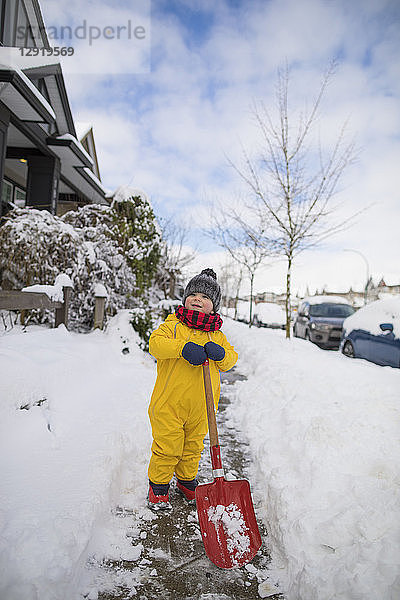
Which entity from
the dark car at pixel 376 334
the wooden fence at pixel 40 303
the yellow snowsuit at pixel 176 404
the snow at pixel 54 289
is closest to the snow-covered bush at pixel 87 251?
the wooden fence at pixel 40 303

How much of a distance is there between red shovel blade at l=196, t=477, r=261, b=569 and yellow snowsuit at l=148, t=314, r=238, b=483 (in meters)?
0.38

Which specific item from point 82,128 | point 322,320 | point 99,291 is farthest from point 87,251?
point 82,128

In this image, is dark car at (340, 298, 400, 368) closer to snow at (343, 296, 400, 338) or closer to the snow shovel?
snow at (343, 296, 400, 338)

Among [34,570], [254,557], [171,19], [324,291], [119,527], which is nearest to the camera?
[34,570]

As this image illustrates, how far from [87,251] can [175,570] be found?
5414 mm

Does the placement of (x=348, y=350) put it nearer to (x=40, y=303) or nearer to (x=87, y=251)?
(x=87, y=251)

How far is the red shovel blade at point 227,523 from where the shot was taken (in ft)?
6.80

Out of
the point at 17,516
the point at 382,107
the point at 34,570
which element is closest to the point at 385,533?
the point at 34,570

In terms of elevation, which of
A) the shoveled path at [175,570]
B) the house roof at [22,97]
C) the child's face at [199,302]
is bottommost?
the shoveled path at [175,570]

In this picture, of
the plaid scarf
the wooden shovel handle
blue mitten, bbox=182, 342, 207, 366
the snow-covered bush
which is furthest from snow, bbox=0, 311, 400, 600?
the snow-covered bush

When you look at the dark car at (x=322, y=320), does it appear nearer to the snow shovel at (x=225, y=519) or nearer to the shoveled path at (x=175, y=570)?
the shoveled path at (x=175, y=570)

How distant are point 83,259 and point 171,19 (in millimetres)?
3908

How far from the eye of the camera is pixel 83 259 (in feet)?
21.5

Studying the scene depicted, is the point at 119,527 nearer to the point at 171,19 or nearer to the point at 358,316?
the point at 171,19
